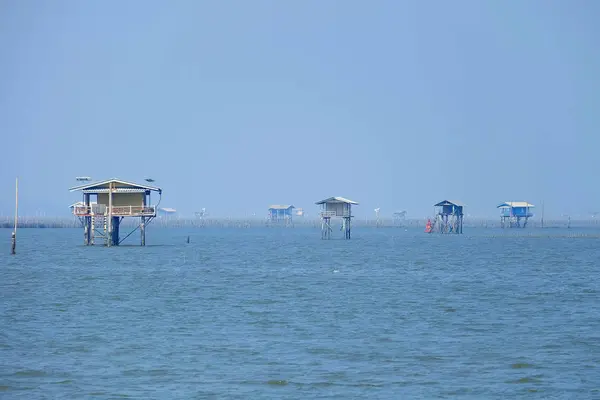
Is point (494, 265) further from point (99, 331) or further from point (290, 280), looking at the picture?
point (99, 331)

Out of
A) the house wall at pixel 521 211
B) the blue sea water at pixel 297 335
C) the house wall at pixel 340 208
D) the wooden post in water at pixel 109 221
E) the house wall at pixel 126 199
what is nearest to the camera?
the blue sea water at pixel 297 335

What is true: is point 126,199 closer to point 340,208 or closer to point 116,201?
point 116,201

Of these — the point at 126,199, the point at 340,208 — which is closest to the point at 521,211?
the point at 340,208

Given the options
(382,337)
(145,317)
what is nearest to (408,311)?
(382,337)

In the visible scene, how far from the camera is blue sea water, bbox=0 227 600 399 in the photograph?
24.8 meters

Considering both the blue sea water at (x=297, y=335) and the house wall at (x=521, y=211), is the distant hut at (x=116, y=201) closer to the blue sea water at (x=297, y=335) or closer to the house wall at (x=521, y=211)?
the blue sea water at (x=297, y=335)

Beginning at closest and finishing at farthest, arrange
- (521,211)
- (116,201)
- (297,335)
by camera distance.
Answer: (297,335)
(116,201)
(521,211)

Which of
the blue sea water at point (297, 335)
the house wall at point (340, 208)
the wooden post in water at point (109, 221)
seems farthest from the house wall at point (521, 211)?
the blue sea water at point (297, 335)

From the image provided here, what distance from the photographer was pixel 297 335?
1291 inches

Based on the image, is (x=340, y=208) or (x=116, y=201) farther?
(x=340, y=208)

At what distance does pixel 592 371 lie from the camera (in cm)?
2648

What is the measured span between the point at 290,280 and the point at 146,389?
3252 cm

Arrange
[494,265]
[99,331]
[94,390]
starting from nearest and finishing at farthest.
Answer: [94,390], [99,331], [494,265]

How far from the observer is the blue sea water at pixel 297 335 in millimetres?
24844
